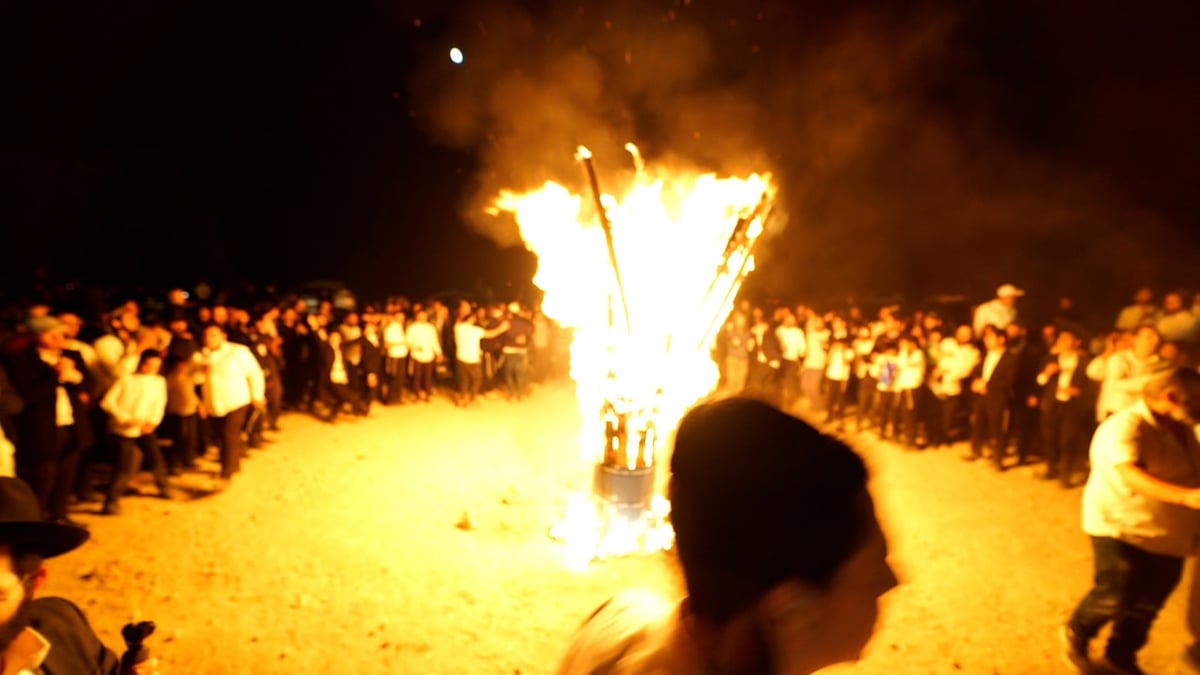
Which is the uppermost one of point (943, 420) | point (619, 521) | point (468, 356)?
point (468, 356)

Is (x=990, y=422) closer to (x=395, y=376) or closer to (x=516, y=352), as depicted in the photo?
(x=516, y=352)

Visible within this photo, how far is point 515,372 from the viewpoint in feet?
46.2

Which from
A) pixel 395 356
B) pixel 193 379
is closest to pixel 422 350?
pixel 395 356

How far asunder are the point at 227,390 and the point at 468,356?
17.9 ft

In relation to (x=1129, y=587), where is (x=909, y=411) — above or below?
above

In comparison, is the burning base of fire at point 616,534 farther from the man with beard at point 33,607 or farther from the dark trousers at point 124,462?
the man with beard at point 33,607

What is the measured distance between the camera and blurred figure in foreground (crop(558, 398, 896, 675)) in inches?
45.9

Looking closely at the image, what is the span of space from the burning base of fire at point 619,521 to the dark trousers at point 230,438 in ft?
14.1

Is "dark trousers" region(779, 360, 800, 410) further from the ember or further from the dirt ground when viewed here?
the ember

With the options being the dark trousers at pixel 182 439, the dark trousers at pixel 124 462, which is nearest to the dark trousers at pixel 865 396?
the dark trousers at pixel 182 439

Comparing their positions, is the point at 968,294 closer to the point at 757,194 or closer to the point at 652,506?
the point at 757,194

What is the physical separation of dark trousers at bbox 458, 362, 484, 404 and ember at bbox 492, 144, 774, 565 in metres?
5.84

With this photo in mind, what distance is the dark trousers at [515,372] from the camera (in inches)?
554

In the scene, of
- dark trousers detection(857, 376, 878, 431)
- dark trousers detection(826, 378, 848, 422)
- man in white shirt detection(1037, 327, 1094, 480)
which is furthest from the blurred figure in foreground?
dark trousers detection(826, 378, 848, 422)
